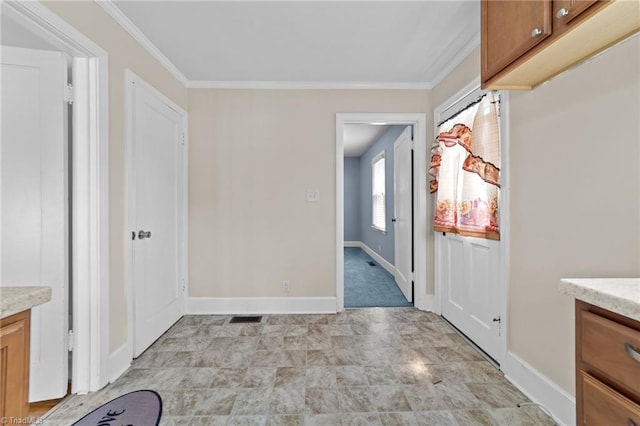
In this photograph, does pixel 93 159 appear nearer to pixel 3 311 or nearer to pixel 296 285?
pixel 3 311

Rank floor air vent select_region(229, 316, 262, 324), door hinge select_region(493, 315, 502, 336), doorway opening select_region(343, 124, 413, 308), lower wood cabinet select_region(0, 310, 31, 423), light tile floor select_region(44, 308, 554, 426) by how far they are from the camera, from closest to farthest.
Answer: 1. lower wood cabinet select_region(0, 310, 31, 423)
2. light tile floor select_region(44, 308, 554, 426)
3. door hinge select_region(493, 315, 502, 336)
4. floor air vent select_region(229, 316, 262, 324)
5. doorway opening select_region(343, 124, 413, 308)

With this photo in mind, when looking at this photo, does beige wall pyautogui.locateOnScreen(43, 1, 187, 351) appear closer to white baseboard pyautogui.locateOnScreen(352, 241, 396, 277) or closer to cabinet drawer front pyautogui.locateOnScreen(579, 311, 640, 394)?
cabinet drawer front pyautogui.locateOnScreen(579, 311, 640, 394)

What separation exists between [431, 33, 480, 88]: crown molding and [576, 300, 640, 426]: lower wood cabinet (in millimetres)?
2144

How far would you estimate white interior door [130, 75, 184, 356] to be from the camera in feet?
7.12

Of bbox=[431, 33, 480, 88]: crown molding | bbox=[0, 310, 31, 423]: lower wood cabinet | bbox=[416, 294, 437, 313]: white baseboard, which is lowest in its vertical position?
bbox=[416, 294, 437, 313]: white baseboard

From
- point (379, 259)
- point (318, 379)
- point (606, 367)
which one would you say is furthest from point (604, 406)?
point (379, 259)

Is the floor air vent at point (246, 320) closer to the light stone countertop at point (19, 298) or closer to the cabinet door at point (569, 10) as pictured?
the light stone countertop at point (19, 298)

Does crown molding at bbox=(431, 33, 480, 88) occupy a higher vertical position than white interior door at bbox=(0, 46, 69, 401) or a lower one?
higher

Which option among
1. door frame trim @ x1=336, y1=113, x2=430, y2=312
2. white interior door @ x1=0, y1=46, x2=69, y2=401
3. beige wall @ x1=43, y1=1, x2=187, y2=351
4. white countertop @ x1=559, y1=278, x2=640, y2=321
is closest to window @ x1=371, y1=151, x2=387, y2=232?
door frame trim @ x1=336, y1=113, x2=430, y2=312

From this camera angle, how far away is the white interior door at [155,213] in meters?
2.17

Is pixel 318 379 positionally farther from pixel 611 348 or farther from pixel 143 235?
pixel 143 235

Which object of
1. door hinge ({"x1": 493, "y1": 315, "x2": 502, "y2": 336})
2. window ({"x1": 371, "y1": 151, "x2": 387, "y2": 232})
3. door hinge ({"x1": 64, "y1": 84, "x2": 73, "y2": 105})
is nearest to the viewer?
door hinge ({"x1": 64, "y1": 84, "x2": 73, "y2": 105})

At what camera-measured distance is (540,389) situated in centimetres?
161

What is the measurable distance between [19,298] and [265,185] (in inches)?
93.4
